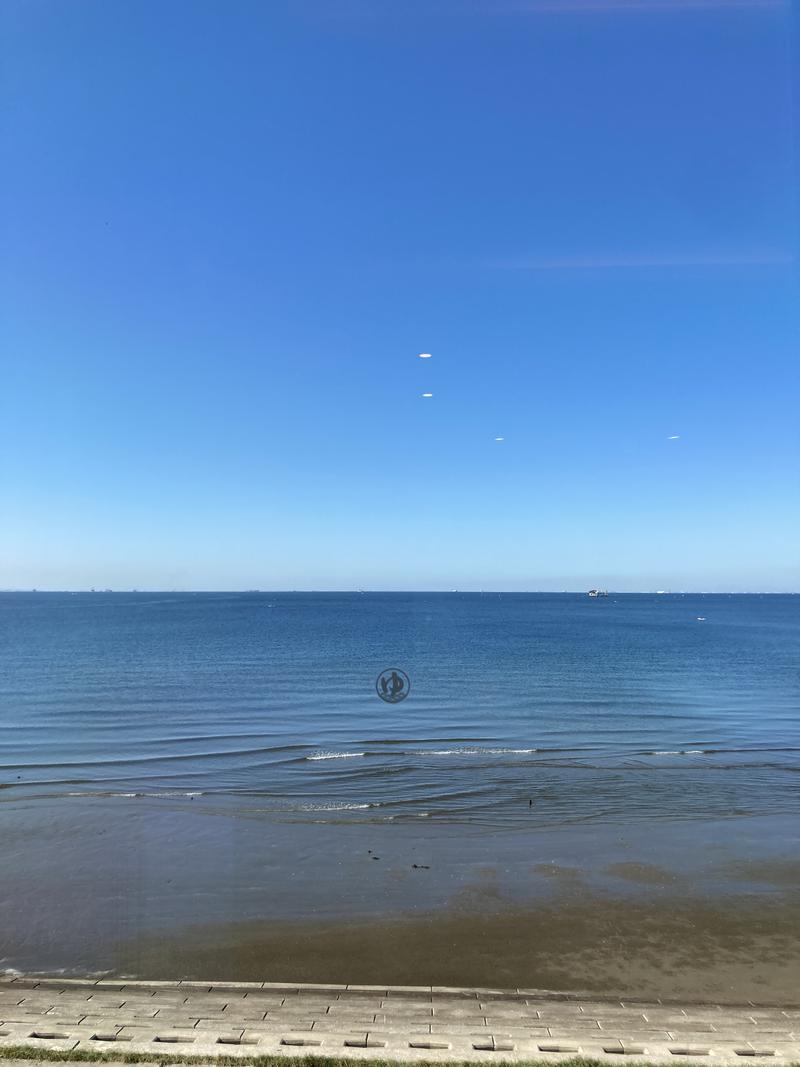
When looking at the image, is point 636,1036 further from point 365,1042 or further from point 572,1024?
point 365,1042

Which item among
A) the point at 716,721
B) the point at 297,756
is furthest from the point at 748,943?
the point at 716,721

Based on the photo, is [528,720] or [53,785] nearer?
[53,785]

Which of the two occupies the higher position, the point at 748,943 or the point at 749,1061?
the point at 749,1061

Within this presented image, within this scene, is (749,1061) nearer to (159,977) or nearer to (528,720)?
(159,977)

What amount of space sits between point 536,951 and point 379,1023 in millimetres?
3429

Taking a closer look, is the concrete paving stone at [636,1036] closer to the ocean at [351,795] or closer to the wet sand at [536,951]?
the wet sand at [536,951]

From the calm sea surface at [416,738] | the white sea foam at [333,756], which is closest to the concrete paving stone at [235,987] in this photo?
the calm sea surface at [416,738]

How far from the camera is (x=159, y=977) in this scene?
32.1 ft

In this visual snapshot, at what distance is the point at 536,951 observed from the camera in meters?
10.6

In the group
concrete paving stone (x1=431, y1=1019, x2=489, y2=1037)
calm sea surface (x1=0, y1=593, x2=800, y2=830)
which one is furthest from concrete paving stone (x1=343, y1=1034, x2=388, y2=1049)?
calm sea surface (x1=0, y1=593, x2=800, y2=830)

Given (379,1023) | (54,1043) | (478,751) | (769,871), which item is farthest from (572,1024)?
(478,751)

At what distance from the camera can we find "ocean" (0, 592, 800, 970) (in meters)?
12.9

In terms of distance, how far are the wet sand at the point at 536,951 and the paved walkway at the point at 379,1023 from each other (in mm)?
526

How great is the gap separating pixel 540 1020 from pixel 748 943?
179 inches
